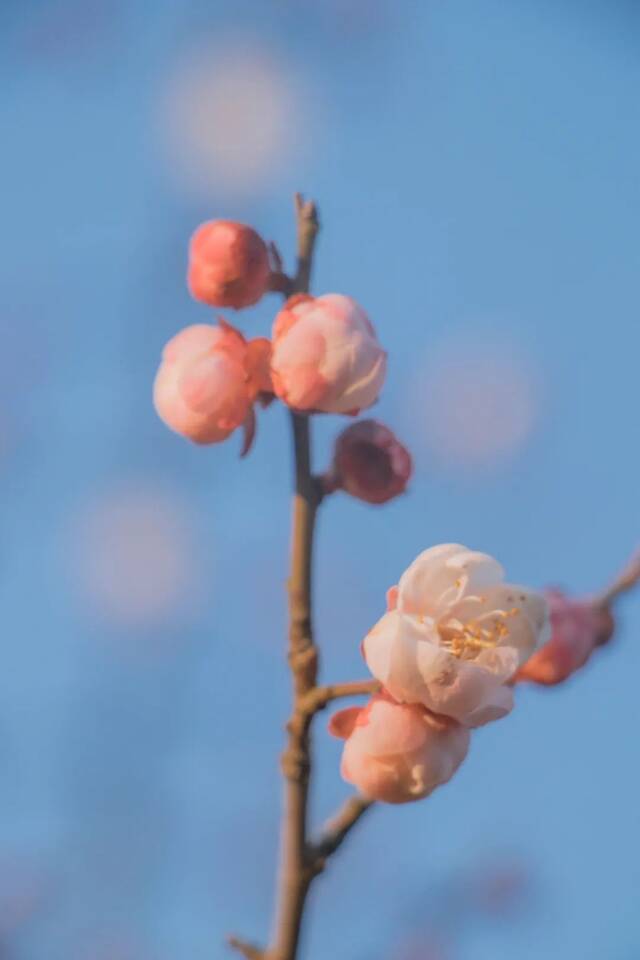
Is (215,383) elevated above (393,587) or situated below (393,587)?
above

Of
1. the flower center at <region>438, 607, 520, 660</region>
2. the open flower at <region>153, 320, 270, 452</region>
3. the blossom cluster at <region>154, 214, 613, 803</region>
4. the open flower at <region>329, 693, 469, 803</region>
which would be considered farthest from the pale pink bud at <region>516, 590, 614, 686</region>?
the open flower at <region>153, 320, 270, 452</region>

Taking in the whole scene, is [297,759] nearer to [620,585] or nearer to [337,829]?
[337,829]

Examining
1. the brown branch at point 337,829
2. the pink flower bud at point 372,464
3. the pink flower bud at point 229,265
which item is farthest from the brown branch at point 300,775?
the pink flower bud at point 229,265

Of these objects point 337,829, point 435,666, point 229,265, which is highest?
point 229,265

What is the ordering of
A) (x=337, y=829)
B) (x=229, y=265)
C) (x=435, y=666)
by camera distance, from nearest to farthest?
1. (x=435, y=666)
2. (x=337, y=829)
3. (x=229, y=265)

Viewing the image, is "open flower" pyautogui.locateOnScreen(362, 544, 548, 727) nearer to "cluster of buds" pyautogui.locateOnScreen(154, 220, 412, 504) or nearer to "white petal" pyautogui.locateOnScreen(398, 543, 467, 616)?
"white petal" pyautogui.locateOnScreen(398, 543, 467, 616)

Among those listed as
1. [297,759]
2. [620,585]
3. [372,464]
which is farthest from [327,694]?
[620,585]

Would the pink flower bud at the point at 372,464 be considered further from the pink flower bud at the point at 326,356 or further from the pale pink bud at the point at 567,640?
the pale pink bud at the point at 567,640

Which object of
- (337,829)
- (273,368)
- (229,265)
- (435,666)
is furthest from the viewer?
(229,265)
